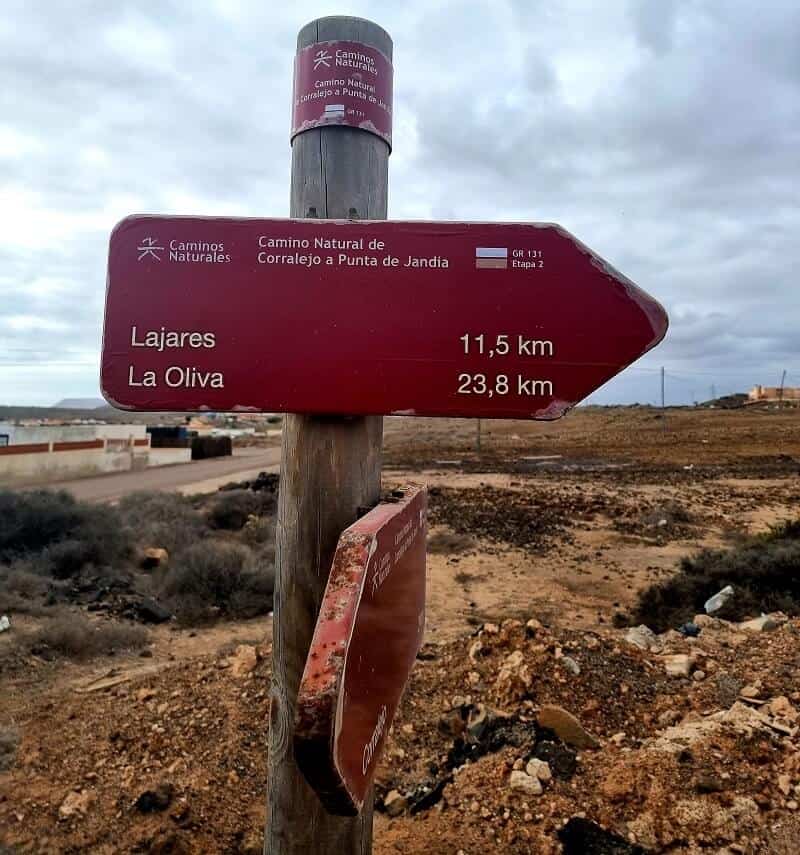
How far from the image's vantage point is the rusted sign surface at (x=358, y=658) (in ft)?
2.82

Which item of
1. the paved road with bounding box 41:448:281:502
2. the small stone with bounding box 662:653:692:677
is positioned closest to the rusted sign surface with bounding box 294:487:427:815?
the small stone with bounding box 662:653:692:677

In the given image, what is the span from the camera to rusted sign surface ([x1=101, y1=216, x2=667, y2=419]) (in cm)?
127

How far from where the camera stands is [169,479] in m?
21.4

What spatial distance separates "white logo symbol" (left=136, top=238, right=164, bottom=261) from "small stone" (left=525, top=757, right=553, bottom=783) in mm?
2968

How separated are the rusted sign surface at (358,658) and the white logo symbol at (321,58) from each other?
1066mm

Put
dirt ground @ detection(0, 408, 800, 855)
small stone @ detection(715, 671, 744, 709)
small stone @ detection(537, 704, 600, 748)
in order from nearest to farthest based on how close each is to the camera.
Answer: dirt ground @ detection(0, 408, 800, 855) → small stone @ detection(537, 704, 600, 748) → small stone @ detection(715, 671, 744, 709)

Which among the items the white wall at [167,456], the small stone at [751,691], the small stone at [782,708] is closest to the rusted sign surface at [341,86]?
the small stone at [782,708]

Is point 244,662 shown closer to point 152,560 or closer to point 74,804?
point 74,804

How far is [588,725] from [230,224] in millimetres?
3582

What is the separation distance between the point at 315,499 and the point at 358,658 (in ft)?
1.60

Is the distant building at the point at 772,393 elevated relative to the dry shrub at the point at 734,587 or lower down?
elevated

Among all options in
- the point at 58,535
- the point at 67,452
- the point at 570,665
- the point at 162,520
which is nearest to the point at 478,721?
the point at 570,665

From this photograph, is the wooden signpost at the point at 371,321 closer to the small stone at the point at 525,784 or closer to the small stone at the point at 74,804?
the small stone at the point at 525,784

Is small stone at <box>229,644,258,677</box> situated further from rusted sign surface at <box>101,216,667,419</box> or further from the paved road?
the paved road
